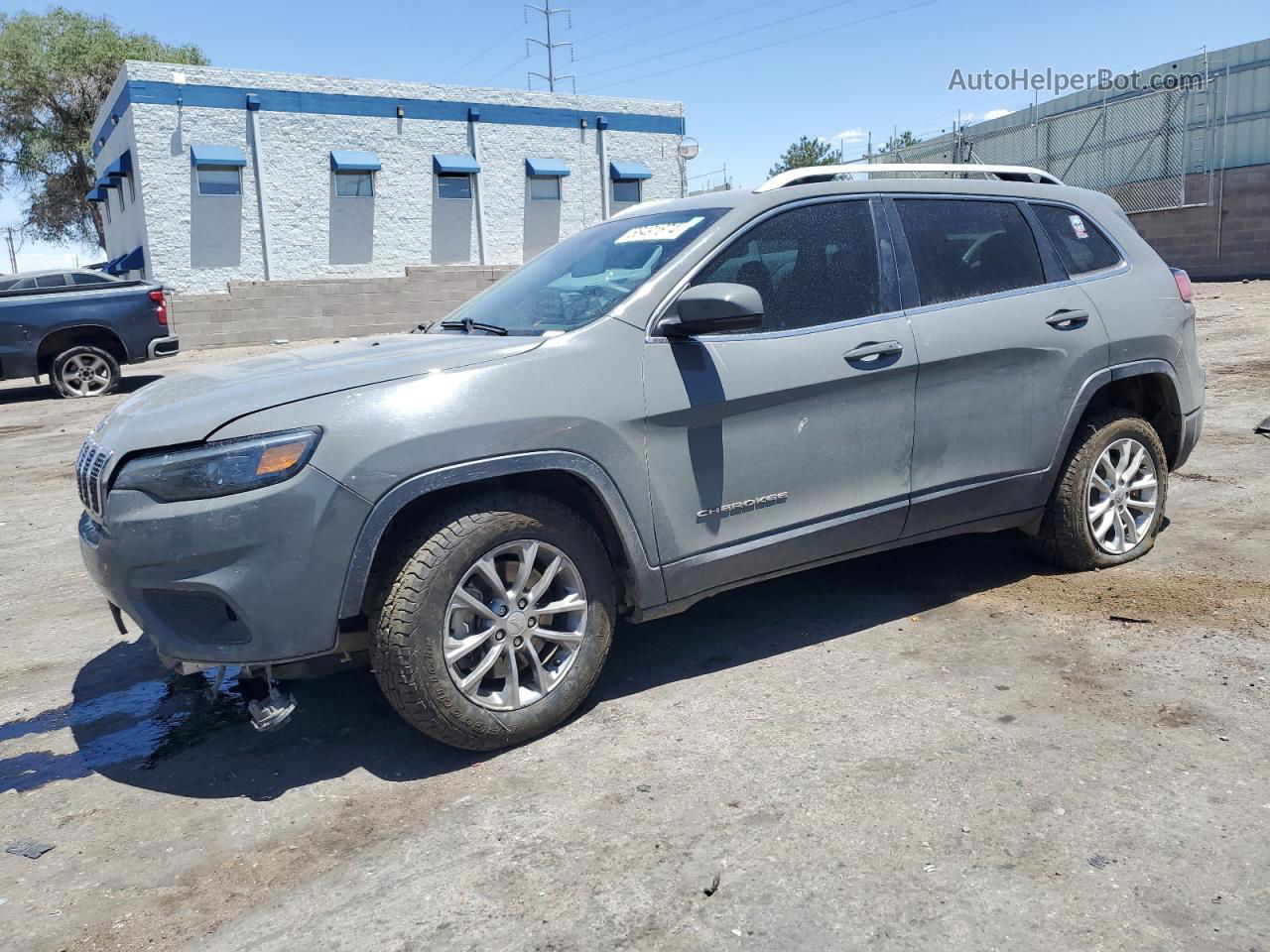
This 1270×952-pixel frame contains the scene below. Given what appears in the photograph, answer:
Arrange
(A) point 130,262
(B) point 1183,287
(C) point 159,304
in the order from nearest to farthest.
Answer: (B) point 1183,287 → (C) point 159,304 → (A) point 130,262

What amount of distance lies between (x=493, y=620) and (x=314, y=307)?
20294 mm

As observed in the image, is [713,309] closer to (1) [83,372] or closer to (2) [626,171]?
(1) [83,372]

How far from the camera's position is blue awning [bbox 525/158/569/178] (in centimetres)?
2850

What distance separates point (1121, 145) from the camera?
72.7ft

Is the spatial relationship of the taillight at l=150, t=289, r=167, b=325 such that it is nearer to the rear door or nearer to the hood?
the hood

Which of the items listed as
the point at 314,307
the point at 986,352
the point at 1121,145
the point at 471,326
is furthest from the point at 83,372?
the point at 1121,145

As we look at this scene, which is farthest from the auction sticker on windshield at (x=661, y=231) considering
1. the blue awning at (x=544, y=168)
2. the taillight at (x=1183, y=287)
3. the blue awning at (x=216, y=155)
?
the blue awning at (x=544, y=168)

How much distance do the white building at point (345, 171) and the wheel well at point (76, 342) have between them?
433 inches

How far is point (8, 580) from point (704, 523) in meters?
4.41

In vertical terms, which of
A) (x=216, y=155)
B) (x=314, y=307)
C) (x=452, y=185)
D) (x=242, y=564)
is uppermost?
(x=216, y=155)

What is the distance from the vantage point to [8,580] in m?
5.81

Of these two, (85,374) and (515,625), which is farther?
(85,374)

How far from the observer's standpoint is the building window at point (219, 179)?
24172 millimetres

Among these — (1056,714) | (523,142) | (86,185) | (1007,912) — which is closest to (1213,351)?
(1056,714)
